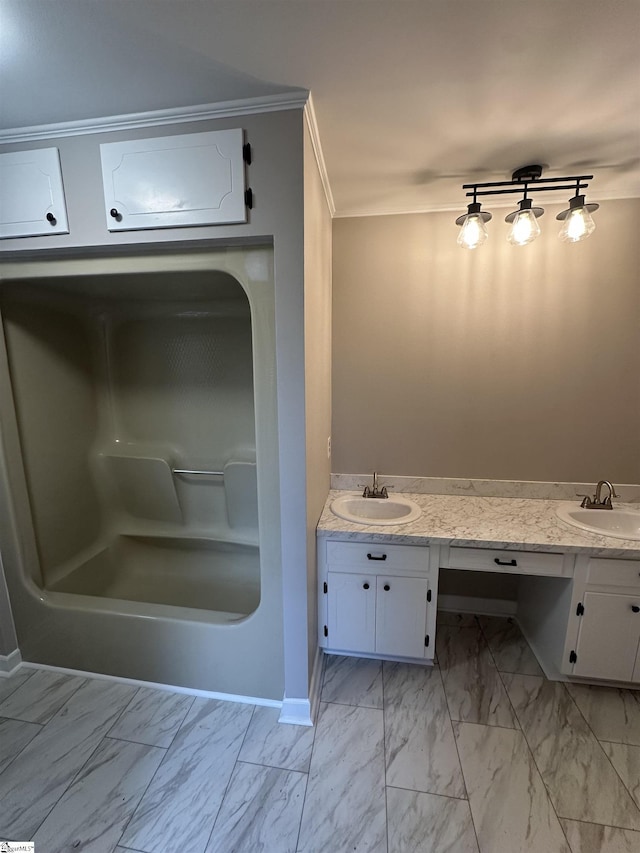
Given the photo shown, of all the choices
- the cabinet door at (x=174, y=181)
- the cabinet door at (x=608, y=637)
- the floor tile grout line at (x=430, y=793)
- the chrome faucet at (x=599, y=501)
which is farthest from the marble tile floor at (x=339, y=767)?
Answer: the cabinet door at (x=174, y=181)

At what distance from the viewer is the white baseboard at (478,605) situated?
2.17 m

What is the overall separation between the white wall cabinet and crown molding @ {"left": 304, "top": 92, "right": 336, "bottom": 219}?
0.94 metres

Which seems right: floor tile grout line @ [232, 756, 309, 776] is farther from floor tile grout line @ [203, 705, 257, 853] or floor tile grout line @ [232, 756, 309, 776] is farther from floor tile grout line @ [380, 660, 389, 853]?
floor tile grout line @ [380, 660, 389, 853]

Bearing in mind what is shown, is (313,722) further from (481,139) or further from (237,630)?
(481,139)

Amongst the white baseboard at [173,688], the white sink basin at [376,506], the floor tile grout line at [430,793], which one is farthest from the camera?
the white sink basin at [376,506]

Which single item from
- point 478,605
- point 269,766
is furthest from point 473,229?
point 269,766

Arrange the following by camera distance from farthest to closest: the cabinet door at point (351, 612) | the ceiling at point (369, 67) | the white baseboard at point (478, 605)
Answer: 1. the white baseboard at point (478, 605)
2. the cabinet door at point (351, 612)
3. the ceiling at point (369, 67)

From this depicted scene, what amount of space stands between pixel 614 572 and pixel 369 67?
2.10 metres

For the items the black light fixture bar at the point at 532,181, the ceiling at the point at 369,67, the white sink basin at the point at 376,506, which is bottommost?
the white sink basin at the point at 376,506

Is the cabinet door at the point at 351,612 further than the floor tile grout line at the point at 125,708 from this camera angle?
Yes

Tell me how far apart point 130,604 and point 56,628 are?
41 centimetres

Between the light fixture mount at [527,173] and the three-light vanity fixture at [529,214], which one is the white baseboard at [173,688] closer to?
the three-light vanity fixture at [529,214]

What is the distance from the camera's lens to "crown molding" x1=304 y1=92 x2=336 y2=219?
120cm

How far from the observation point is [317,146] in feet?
4.59
